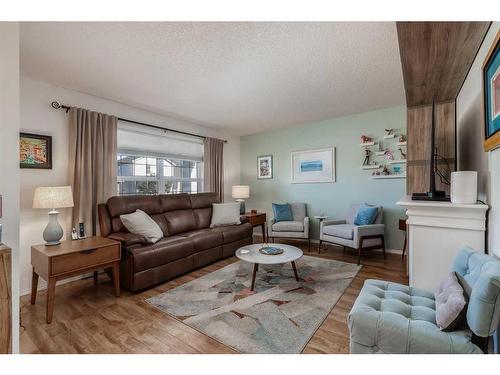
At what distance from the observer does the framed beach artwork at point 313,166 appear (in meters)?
4.32

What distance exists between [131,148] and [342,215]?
12.1ft

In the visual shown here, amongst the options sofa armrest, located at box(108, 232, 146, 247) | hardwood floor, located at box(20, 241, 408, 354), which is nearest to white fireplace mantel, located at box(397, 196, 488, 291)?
hardwood floor, located at box(20, 241, 408, 354)

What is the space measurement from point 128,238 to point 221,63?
206 cm

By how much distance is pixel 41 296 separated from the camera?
2434mm

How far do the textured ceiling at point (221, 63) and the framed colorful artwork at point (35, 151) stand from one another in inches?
25.9

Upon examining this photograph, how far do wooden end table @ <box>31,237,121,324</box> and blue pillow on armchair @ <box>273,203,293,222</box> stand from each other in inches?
108

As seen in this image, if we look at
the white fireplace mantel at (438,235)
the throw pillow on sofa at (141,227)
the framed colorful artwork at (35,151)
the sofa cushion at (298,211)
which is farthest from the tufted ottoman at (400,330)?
the framed colorful artwork at (35,151)

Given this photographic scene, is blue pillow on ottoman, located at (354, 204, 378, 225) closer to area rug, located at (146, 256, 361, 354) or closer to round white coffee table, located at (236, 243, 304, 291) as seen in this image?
area rug, located at (146, 256, 361, 354)

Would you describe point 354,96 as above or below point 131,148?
above

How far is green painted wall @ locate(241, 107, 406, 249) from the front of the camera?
376 centimetres

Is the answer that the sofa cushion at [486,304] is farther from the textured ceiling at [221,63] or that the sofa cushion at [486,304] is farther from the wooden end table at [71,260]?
the wooden end table at [71,260]
